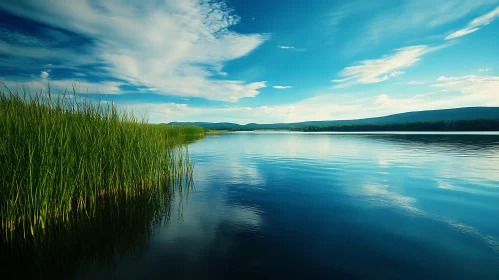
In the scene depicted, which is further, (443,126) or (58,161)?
→ (443,126)

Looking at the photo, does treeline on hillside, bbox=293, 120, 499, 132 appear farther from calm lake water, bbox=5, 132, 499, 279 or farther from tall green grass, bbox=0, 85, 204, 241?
tall green grass, bbox=0, 85, 204, 241

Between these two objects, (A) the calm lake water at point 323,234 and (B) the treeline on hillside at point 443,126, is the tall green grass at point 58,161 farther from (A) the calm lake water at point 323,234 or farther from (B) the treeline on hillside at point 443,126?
(B) the treeline on hillside at point 443,126

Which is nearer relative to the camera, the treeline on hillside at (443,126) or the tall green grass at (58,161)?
the tall green grass at (58,161)

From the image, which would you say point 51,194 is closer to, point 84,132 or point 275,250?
point 84,132

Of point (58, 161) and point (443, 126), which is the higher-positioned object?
point (443, 126)

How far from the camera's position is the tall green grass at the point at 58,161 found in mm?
5258

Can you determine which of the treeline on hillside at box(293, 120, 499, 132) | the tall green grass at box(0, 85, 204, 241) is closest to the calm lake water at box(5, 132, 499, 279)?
the tall green grass at box(0, 85, 204, 241)

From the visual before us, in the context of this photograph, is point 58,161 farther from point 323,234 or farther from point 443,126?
point 443,126

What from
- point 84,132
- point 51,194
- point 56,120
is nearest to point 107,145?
point 84,132

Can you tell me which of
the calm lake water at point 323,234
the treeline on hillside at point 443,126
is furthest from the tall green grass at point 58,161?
the treeline on hillside at point 443,126

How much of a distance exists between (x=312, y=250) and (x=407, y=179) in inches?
428

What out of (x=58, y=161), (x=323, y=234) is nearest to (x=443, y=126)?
(x=323, y=234)

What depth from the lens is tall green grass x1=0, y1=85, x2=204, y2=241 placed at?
526cm

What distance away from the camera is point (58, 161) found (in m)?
5.96
